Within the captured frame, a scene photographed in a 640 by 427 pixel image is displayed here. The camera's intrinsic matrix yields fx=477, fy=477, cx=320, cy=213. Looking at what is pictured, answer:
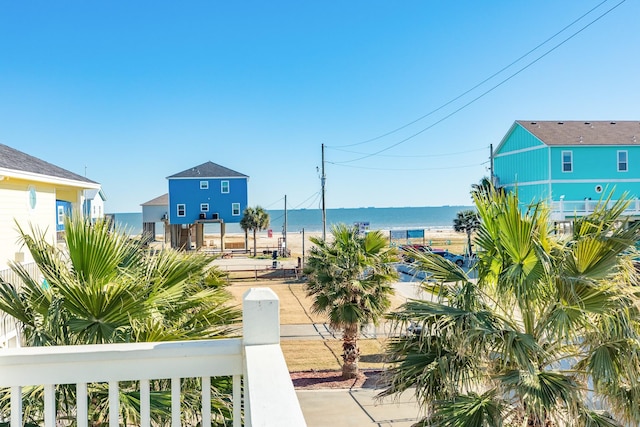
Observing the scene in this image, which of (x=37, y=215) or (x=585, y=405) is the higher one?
(x=37, y=215)

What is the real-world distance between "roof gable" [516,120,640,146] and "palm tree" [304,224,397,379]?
55.1 ft

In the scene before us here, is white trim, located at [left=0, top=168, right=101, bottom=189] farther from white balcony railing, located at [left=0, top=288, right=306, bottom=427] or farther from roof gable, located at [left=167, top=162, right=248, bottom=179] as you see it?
roof gable, located at [left=167, top=162, right=248, bottom=179]

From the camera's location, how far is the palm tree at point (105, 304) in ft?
10.6

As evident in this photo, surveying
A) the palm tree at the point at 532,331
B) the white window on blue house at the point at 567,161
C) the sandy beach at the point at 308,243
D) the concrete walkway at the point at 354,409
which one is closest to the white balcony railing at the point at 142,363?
the palm tree at the point at 532,331

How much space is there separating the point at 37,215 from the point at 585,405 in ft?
37.5

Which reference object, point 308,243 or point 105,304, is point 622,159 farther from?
point 308,243

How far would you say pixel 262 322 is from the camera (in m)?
2.02

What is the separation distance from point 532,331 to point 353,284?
7760mm

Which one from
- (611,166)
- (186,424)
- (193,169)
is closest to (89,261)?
(186,424)

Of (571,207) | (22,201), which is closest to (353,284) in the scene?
(22,201)

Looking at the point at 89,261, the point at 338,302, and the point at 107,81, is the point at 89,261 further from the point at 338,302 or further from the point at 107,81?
the point at 107,81

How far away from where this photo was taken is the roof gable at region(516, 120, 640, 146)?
25859 millimetres

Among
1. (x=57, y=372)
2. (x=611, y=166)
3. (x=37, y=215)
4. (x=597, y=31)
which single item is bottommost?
(x=57, y=372)

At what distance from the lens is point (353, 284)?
1273 centimetres
